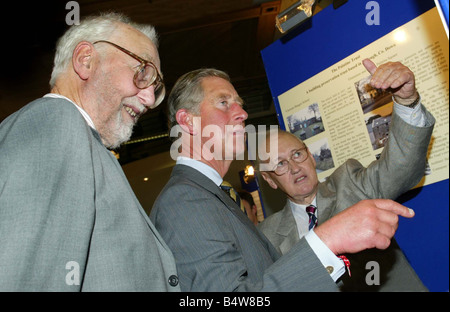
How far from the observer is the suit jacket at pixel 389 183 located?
1.71 metres

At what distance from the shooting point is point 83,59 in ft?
4.50

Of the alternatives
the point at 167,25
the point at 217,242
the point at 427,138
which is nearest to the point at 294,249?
the point at 217,242

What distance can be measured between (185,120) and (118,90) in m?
0.80

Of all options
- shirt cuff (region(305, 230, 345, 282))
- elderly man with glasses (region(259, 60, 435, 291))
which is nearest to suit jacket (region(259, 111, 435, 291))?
elderly man with glasses (region(259, 60, 435, 291))

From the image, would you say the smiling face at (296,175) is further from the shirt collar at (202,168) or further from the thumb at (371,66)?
the thumb at (371,66)

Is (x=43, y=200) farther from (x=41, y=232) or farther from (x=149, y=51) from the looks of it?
(x=149, y=51)

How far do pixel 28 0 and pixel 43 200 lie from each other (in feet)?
10.7

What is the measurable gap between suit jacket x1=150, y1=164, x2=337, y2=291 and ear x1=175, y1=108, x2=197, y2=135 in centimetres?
61

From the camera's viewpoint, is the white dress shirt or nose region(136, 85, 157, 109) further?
nose region(136, 85, 157, 109)

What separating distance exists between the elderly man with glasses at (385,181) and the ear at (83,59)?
3.98 ft

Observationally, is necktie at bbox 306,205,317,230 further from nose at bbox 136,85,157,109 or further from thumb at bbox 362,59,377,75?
nose at bbox 136,85,157,109

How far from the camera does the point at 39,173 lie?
32.2 inches

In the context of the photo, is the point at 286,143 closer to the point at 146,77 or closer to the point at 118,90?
the point at 146,77

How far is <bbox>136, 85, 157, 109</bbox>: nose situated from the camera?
151 centimetres
